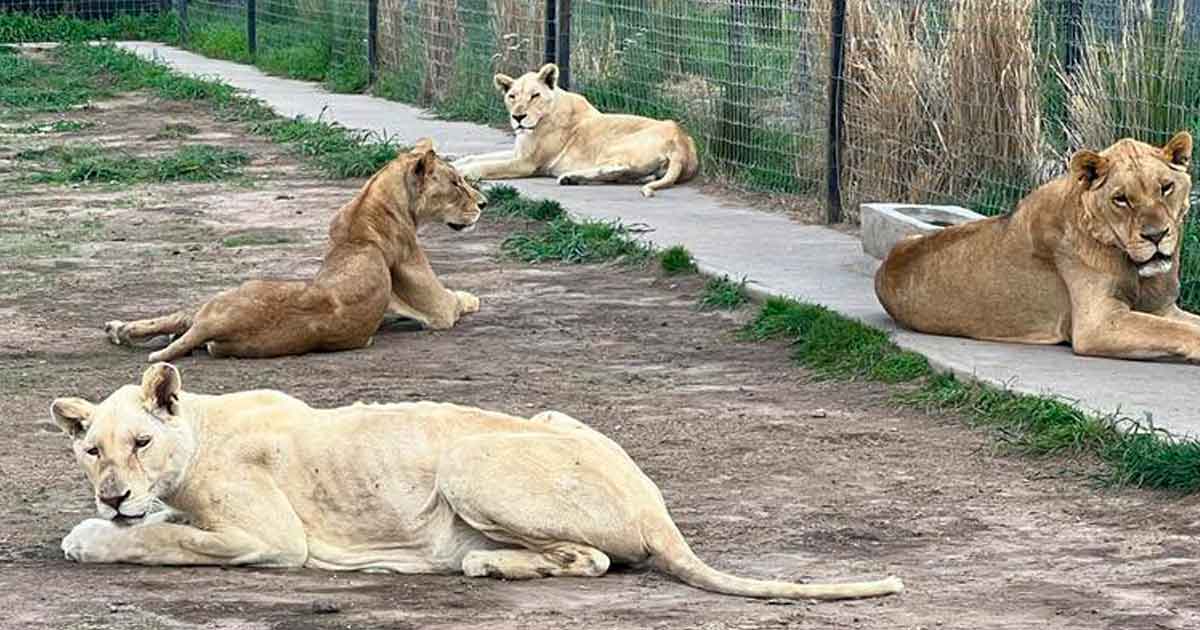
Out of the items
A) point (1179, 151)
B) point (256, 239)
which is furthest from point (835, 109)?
point (1179, 151)

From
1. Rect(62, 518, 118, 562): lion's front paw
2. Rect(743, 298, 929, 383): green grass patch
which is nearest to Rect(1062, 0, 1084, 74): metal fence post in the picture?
Rect(743, 298, 929, 383): green grass patch

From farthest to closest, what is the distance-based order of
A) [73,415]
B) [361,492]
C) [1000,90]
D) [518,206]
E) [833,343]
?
[518,206]
[1000,90]
[833,343]
[361,492]
[73,415]

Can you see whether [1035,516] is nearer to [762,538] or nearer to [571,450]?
[762,538]

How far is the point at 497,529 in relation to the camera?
624 cm

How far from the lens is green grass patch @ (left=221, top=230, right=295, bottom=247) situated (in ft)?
42.9

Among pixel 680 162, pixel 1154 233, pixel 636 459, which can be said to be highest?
pixel 1154 233

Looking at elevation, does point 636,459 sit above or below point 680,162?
below

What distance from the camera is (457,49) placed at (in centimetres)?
2002

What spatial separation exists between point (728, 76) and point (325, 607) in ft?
32.2

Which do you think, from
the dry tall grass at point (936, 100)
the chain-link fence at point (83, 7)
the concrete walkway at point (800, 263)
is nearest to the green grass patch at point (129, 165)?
the concrete walkway at point (800, 263)

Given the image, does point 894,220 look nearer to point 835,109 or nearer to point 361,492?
point 835,109

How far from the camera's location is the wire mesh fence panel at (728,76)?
1412cm

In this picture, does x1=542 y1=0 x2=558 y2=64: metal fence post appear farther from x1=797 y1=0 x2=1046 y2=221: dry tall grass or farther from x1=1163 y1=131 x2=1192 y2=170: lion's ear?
x1=1163 y1=131 x2=1192 y2=170: lion's ear

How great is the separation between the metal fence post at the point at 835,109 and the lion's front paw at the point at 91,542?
7629mm
